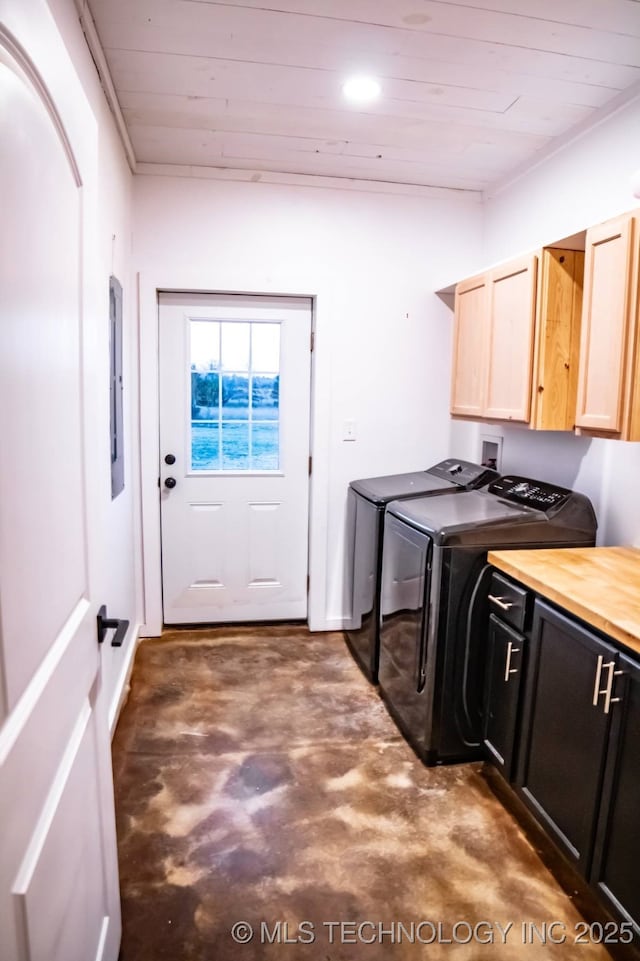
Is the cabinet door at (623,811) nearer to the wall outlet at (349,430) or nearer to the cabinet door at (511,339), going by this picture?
the cabinet door at (511,339)

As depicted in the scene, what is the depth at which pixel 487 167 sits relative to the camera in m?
2.97

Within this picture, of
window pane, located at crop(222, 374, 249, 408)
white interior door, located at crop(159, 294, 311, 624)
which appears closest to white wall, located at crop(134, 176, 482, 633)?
white interior door, located at crop(159, 294, 311, 624)

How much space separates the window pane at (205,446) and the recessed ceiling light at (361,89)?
1742 mm

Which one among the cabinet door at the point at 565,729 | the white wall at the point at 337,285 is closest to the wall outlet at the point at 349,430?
the white wall at the point at 337,285

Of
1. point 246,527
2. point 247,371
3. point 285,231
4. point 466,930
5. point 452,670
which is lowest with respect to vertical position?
point 466,930

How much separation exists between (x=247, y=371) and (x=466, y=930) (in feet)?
8.79

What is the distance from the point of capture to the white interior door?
3.27m

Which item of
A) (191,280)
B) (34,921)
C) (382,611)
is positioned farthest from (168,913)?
(191,280)

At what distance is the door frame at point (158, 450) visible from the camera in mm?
3107

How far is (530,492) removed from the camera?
8.13 ft

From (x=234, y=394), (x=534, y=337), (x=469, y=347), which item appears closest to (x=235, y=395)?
(x=234, y=394)

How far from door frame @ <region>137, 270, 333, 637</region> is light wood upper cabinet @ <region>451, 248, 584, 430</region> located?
1.04 m

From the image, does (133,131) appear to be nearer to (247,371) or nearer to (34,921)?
(247,371)

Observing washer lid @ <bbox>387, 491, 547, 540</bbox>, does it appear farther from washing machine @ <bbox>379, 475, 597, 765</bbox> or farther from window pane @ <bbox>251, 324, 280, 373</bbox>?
window pane @ <bbox>251, 324, 280, 373</bbox>
